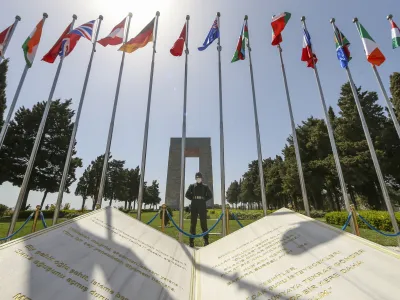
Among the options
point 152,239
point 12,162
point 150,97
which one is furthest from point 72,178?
point 152,239

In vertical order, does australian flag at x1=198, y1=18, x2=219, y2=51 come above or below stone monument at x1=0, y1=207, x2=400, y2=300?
above

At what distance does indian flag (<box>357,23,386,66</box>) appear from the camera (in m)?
6.15

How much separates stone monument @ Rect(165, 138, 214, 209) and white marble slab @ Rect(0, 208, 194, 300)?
74.2 ft

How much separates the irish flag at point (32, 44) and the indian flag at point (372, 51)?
32.9 feet

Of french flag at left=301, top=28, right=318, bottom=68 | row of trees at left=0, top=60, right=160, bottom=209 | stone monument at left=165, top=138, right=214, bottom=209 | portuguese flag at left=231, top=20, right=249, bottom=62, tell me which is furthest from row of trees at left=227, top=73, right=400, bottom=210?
row of trees at left=0, top=60, right=160, bottom=209

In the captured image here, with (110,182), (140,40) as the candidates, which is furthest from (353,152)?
(110,182)

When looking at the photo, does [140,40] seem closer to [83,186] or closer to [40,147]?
[40,147]

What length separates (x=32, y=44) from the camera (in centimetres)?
666

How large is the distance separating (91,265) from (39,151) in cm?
2572

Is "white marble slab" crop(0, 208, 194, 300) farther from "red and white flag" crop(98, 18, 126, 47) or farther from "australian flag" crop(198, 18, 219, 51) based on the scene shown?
"australian flag" crop(198, 18, 219, 51)

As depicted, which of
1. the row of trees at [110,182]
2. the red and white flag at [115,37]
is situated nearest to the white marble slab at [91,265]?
the red and white flag at [115,37]

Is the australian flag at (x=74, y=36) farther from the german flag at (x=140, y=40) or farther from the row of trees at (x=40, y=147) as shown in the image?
the row of trees at (x=40, y=147)

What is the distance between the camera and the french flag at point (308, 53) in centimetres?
675

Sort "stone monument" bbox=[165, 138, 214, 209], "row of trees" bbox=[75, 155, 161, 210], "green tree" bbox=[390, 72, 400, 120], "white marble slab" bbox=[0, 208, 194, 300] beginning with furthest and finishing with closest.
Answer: "row of trees" bbox=[75, 155, 161, 210]
"stone monument" bbox=[165, 138, 214, 209]
"green tree" bbox=[390, 72, 400, 120]
"white marble slab" bbox=[0, 208, 194, 300]
